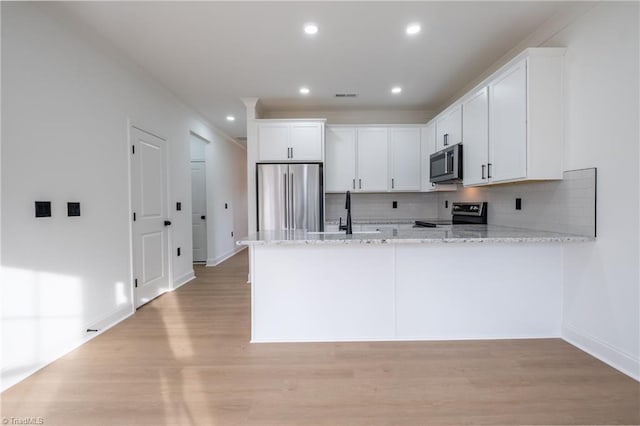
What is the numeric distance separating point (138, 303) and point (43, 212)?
156 centimetres

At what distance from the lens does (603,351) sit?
2113 mm

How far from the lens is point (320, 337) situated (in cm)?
247

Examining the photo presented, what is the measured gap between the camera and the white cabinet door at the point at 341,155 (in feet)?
14.6

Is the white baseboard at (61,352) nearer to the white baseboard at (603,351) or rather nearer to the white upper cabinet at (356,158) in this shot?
the white upper cabinet at (356,158)

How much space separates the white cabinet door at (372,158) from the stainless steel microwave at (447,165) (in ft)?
2.27

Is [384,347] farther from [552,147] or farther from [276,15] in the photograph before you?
[276,15]

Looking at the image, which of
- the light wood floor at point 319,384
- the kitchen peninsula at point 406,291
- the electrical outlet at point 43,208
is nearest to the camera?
the light wood floor at point 319,384

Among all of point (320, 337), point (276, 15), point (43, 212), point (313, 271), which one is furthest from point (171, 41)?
point (320, 337)

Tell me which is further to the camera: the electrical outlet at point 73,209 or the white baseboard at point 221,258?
the white baseboard at point 221,258

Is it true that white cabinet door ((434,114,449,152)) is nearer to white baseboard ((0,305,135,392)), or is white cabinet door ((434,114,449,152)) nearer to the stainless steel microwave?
the stainless steel microwave

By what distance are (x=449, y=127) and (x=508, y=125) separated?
1150mm

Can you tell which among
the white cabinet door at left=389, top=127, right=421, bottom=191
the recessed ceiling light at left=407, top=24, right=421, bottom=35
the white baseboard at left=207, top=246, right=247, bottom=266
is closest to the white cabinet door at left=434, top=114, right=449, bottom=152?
the white cabinet door at left=389, top=127, right=421, bottom=191

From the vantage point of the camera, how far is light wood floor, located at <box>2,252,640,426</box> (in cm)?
162

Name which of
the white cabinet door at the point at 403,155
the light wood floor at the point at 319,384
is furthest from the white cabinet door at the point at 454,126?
the light wood floor at the point at 319,384
